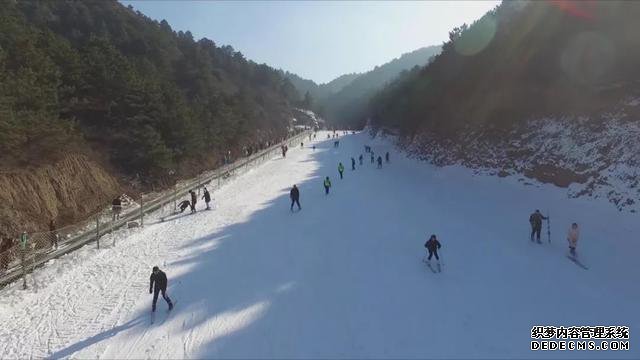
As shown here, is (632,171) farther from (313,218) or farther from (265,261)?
(265,261)

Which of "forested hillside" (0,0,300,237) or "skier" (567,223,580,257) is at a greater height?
"forested hillside" (0,0,300,237)

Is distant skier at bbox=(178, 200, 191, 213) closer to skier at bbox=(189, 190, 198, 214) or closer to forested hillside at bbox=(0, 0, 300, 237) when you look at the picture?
skier at bbox=(189, 190, 198, 214)

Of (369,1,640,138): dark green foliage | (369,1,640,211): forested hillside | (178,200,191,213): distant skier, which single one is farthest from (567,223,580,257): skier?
(178,200,191,213): distant skier

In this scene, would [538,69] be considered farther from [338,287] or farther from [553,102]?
[338,287]

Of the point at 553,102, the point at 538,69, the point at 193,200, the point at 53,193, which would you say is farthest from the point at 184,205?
the point at 538,69

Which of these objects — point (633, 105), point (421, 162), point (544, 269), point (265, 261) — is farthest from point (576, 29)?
point (265, 261)
